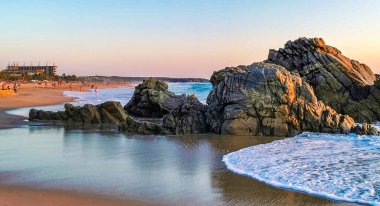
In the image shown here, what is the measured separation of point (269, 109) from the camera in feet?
67.4

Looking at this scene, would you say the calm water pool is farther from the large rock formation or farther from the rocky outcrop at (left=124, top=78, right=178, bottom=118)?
the rocky outcrop at (left=124, top=78, right=178, bottom=118)

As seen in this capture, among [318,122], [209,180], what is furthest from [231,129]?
[209,180]

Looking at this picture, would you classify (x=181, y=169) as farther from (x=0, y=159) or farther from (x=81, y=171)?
(x=0, y=159)

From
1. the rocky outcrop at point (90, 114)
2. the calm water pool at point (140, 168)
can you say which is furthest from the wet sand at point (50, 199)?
the rocky outcrop at point (90, 114)

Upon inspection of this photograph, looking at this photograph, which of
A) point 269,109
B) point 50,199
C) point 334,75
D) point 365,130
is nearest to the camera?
point 50,199

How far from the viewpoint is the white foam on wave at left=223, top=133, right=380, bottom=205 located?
962 cm

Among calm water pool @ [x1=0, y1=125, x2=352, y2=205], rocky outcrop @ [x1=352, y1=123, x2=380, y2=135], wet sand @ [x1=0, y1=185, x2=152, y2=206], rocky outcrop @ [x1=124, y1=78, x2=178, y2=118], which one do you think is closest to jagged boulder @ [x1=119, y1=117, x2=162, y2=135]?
calm water pool @ [x1=0, y1=125, x2=352, y2=205]

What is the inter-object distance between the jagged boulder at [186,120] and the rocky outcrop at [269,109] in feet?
1.30

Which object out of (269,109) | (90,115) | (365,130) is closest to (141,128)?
(90,115)

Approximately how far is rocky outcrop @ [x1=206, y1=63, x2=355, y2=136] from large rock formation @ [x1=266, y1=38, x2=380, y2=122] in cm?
520

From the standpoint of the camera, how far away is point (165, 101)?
29828mm

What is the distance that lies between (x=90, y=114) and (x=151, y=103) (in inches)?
233

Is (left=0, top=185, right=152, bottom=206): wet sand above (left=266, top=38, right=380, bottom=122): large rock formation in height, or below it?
below

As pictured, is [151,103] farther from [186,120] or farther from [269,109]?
[269,109]
